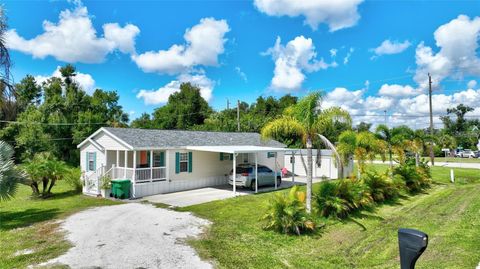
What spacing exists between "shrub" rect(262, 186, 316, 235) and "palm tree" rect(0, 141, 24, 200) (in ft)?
27.7

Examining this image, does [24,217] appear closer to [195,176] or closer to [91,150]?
[91,150]

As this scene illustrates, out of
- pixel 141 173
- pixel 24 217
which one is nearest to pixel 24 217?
pixel 24 217

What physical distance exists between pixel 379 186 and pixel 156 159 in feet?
41.3

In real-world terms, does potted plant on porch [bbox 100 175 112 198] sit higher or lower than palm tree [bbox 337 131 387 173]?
lower

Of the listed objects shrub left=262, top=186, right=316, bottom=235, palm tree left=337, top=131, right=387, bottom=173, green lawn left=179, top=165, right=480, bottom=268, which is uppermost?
palm tree left=337, top=131, right=387, bottom=173

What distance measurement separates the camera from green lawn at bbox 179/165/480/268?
7773 millimetres

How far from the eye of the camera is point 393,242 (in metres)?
9.47

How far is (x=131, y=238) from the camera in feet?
30.8

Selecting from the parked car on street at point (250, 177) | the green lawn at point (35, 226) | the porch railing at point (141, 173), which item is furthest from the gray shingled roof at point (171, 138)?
the green lawn at point (35, 226)

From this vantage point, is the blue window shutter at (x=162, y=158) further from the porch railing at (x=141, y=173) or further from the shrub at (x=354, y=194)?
the shrub at (x=354, y=194)

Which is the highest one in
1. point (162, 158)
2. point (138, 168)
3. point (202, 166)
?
point (162, 158)

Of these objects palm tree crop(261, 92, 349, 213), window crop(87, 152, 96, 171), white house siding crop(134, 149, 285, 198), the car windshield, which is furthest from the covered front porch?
palm tree crop(261, 92, 349, 213)

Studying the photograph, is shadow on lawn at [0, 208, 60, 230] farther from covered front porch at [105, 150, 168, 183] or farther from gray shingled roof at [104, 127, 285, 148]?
gray shingled roof at [104, 127, 285, 148]

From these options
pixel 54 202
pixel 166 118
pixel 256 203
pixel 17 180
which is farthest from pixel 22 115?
pixel 256 203
